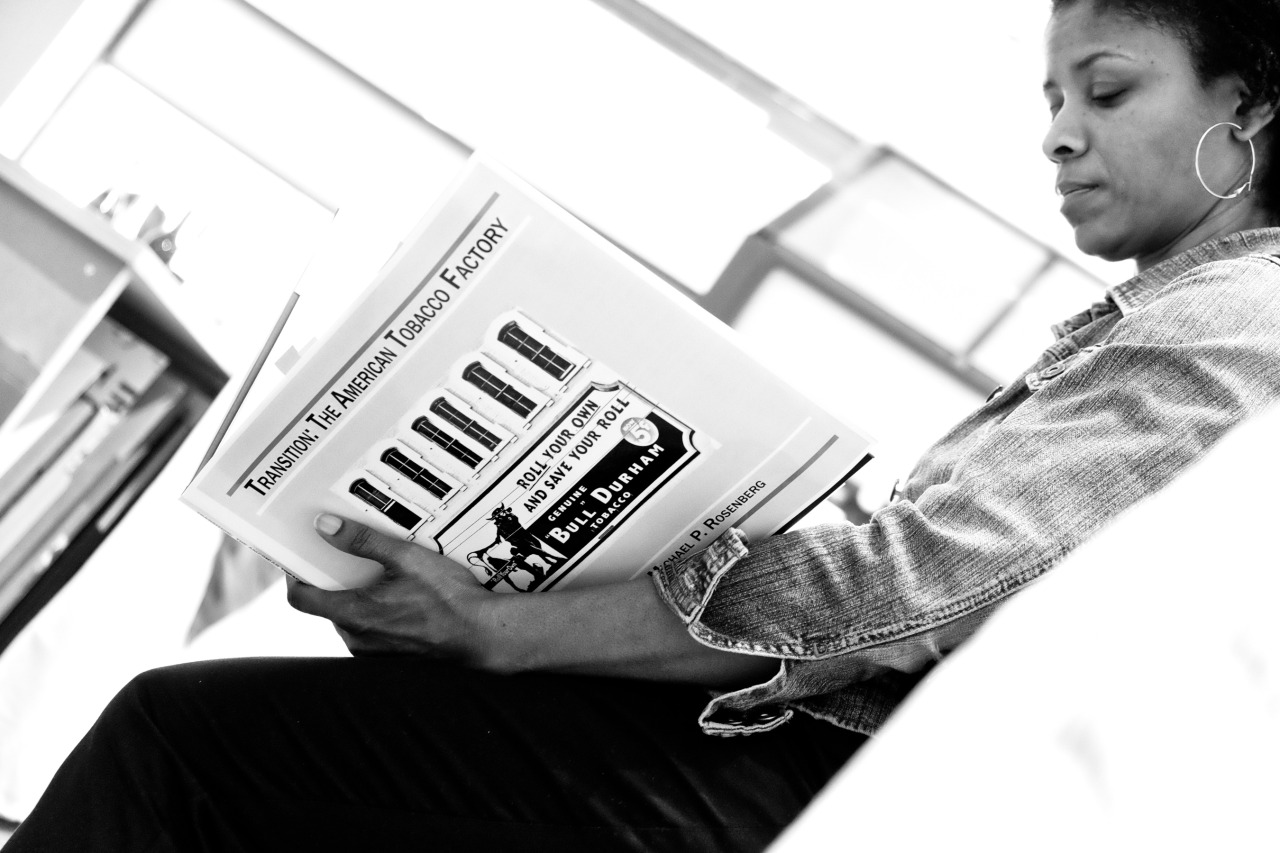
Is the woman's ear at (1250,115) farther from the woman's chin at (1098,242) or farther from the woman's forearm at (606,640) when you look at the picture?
the woman's forearm at (606,640)

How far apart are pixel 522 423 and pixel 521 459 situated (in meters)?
0.02

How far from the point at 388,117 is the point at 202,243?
0.62 m

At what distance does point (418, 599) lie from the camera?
66 cm

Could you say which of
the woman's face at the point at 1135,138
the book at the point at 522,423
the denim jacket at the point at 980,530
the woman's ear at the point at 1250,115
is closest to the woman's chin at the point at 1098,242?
the woman's face at the point at 1135,138

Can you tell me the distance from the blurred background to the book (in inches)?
60.0

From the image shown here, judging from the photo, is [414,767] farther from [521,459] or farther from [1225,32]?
[1225,32]

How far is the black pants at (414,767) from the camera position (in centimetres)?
62

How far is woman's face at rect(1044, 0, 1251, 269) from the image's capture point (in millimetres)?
834

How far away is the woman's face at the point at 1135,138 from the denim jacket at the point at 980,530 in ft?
0.70

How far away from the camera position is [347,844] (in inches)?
24.7

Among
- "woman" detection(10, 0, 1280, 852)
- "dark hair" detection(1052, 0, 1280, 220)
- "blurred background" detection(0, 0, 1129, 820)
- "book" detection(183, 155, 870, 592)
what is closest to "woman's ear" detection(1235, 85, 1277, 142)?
"dark hair" detection(1052, 0, 1280, 220)

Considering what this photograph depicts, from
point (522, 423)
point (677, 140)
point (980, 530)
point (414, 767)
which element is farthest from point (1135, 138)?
point (677, 140)

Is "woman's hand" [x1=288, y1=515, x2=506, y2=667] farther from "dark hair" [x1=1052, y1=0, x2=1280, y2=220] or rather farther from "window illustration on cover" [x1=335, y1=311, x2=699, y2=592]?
"dark hair" [x1=1052, y1=0, x2=1280, y2=220]

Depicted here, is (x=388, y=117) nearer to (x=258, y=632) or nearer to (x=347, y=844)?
(x=258, y=632)
